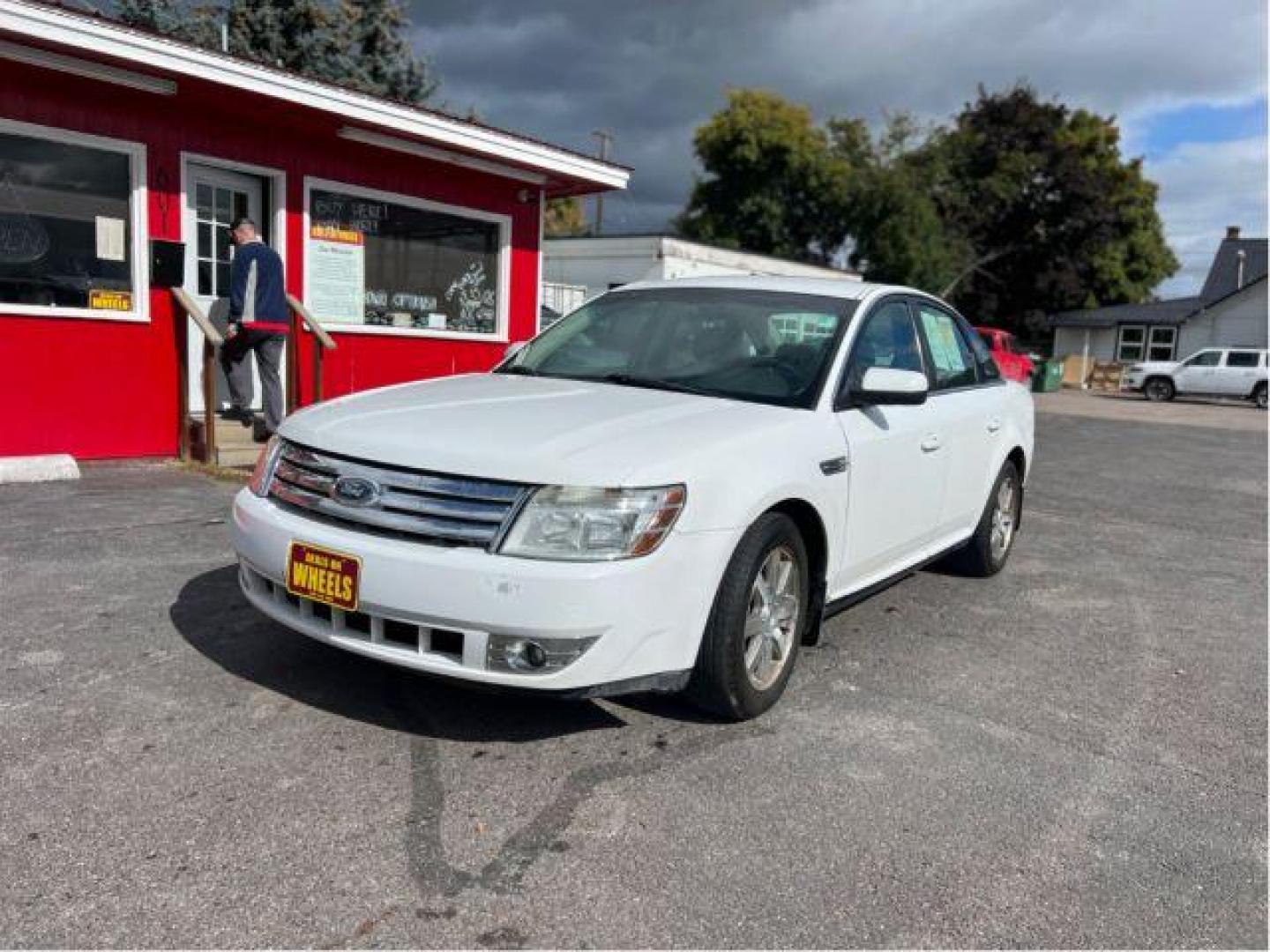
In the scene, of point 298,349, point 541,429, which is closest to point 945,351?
point 541,429

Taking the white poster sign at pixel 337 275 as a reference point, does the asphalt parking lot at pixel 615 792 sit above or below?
below

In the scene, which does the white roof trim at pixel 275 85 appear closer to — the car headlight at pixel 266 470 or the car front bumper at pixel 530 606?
the car headlight at pixel 266 470

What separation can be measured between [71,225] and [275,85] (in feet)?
6.06

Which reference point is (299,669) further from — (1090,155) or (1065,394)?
(1090,155)

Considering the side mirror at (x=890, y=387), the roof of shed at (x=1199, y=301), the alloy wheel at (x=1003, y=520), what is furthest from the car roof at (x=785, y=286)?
the roof of shed at (x=1199, y=301)

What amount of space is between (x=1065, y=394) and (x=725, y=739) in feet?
115

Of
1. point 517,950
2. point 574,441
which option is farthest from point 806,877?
point 574,441

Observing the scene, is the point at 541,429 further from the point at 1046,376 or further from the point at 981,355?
the point at 1046,376

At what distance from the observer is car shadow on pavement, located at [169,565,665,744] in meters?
3.39

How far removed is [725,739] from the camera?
3.41m

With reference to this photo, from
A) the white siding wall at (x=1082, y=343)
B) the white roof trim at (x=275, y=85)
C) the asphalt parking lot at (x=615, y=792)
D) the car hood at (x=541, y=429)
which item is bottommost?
the asphalt parking lot at (x=615, y=792)

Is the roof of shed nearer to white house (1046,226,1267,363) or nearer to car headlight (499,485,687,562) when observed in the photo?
white house (1046,226,1267,363)

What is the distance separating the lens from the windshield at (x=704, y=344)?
4023mm

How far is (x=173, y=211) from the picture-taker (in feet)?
26.1
